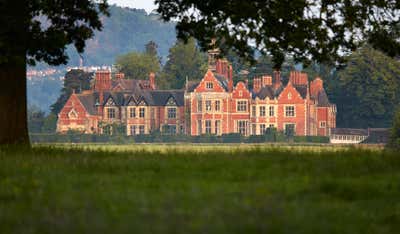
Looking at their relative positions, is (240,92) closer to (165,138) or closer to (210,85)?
(210,85)

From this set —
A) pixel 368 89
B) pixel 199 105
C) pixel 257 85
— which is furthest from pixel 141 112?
pixel 368 89

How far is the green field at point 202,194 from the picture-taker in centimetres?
762

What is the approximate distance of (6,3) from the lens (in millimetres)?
19047

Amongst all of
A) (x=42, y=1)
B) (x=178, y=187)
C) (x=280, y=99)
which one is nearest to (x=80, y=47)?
(x=42, y=1)

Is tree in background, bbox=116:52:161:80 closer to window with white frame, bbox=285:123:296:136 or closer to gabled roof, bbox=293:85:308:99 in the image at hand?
window with white frame, bbox=285:123:296:136

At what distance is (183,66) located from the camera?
168m

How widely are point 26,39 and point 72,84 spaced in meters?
143

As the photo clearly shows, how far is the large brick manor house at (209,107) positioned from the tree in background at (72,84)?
8.72 metres

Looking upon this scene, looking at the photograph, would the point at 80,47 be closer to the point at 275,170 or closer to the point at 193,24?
the point at 193,24

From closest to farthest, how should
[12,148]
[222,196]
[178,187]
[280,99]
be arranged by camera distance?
1. [222,196]
2. [178,187]
3. [12,148]
4. [280,99]

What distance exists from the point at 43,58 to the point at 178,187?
1067 centimetres

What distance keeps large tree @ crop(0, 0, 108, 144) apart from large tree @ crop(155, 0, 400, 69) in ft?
6.28

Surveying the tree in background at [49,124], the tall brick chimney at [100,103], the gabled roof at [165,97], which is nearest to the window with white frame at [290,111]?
the gabled roof at [165,97]

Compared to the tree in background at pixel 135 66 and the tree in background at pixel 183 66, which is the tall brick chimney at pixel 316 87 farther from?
the tree in background at pixel 135 66
